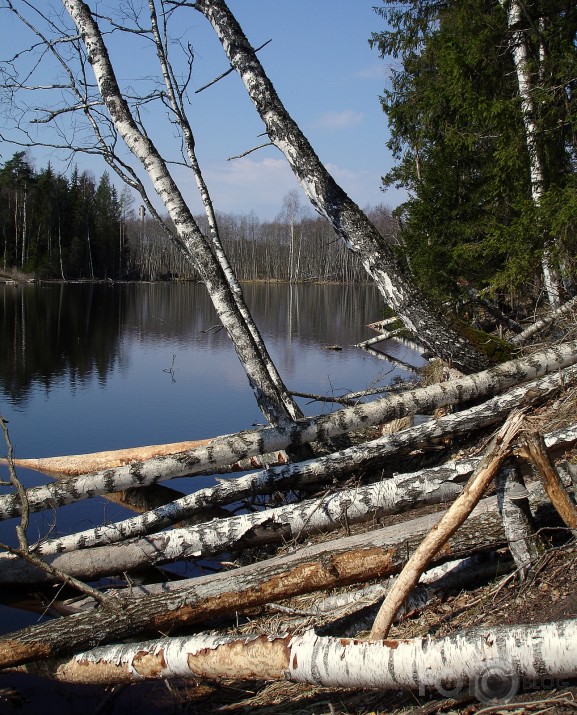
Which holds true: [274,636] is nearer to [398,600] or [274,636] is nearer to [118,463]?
[398,600]

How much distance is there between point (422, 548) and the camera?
310cm

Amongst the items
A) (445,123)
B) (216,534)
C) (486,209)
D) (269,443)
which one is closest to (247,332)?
(269,443)

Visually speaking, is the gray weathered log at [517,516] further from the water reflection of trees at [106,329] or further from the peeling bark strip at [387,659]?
the water reflection of trees at [106,329]

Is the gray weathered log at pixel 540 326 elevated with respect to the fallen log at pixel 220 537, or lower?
elevated

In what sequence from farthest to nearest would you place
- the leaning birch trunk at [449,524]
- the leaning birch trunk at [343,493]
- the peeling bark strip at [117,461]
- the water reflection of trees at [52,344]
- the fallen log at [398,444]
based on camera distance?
the water reflection of trees at [52,344] < the peeling bark strip at [117,461] < the fallen log at [398,444] < the leaning birch trunk at [343,493] < the leaning birch trunk at [449,524]

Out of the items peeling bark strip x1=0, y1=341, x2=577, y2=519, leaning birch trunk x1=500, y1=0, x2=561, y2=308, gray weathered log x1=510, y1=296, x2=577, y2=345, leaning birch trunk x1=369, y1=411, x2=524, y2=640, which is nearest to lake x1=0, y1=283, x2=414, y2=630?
peeling bark strip x1=0, y1=341, x2=577, y2=519

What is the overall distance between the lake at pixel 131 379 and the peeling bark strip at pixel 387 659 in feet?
8.57

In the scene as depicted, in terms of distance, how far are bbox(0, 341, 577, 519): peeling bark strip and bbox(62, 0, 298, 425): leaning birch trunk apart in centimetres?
72

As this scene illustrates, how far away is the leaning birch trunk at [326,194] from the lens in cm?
639

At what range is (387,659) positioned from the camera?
2.58 meters

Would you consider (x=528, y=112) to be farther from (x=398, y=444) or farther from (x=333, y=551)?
(x=333, y=551)

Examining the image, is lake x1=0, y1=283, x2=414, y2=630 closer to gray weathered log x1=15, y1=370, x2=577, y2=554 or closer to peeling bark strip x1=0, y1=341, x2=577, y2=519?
peeling bark strip x1=0, y1=341, x2=577, y2=519

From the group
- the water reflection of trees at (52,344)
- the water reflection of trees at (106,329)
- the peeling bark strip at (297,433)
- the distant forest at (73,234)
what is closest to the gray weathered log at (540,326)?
the peeling bark strip at (297,433)

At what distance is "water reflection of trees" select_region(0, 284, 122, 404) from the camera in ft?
48.4
